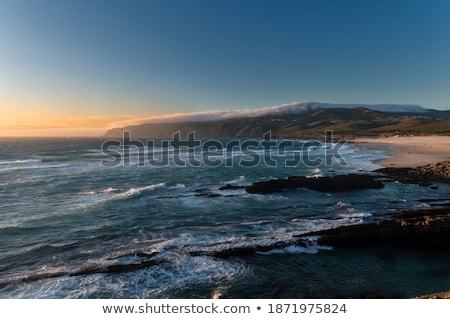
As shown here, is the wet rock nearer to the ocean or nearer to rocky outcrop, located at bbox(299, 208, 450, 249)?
the ocean

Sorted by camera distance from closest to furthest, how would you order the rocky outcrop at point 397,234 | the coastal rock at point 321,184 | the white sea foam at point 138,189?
the rocky outcrop at point 397,234
the white sea foam at point 138,189
the coastal rock at point 321,184

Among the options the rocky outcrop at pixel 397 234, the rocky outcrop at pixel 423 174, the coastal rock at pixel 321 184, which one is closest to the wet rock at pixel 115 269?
the rocky outcrop at pixel 397 234

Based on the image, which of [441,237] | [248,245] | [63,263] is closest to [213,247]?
[248,245]

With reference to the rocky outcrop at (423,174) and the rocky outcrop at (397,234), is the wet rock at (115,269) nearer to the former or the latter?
the rocky outcrop at (397,234)

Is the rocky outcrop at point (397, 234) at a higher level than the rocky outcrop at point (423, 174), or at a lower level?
lower

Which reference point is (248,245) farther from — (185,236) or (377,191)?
(377,191)

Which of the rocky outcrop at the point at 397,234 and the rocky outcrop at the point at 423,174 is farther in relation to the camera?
the rocky outcrop at the point at 423,174

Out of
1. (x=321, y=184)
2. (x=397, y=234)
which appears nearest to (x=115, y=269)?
(x=397, y=234)
